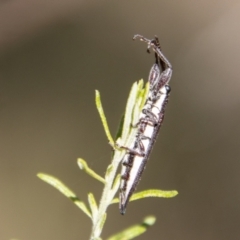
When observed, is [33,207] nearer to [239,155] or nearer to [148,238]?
[148,238]

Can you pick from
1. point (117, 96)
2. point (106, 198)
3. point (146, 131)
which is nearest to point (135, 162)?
point (146, 131)

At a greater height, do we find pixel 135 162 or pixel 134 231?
pixel 135 162

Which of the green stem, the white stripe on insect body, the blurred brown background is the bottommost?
the green stem

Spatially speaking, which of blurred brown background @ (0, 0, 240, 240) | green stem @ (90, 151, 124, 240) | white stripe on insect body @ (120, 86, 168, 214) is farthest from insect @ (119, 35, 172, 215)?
blurred brown background @ (0, 0, 240, 240)

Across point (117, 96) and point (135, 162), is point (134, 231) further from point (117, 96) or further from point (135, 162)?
point (117, 96)

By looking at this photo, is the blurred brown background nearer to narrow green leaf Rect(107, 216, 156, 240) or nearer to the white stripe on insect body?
the white stripe on insect body

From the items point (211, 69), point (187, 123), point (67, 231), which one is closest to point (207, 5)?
point (211, 69)
